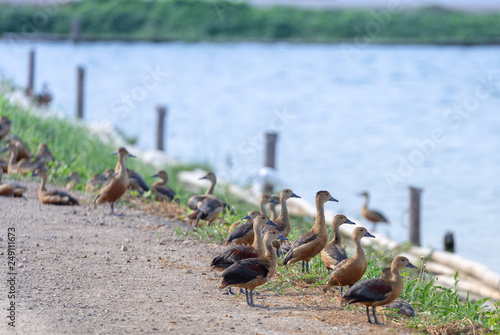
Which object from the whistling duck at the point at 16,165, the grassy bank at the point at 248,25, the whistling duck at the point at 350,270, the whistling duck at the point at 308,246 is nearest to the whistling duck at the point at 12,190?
the whistling duck at the point at 16,165

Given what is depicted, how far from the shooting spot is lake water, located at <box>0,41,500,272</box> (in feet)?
62.8

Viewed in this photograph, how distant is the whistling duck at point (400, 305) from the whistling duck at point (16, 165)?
696 centimetres

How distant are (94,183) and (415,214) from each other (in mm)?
6320

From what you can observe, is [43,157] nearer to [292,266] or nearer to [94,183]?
[94,183]

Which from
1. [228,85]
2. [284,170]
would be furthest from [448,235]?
[228,85]

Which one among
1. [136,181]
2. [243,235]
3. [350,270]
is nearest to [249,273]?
[350,270]

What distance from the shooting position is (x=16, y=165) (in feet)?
38.2

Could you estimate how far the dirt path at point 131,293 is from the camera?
18.9 feet

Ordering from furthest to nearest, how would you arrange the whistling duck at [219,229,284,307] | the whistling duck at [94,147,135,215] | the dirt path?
1. the whistling duck at [94,147,135,215]
2. the whistling duck at [219,229,284,307]
3. the dirt path

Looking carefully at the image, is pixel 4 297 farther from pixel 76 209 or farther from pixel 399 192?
pixel 399 192

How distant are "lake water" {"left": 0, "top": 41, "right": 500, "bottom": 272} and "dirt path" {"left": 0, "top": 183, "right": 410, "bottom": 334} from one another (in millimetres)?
7868

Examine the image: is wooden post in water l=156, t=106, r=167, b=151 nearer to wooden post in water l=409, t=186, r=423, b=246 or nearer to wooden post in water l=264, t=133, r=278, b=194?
wooden post in water l=264, t=133, r=278, b=194

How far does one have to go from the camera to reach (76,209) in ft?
32.0

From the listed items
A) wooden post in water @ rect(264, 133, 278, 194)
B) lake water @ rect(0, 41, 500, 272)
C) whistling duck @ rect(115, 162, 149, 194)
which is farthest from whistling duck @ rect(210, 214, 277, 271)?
wooden post in water @ rect(264, 133, 278, 194)
